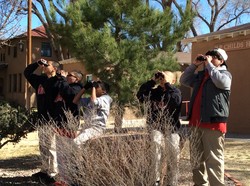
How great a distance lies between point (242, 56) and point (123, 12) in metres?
5.46

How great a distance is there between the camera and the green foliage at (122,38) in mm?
8922

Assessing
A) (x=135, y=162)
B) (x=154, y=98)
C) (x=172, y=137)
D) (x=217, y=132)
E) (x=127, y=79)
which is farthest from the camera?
(x=127, y=79)

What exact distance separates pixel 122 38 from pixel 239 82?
5.36 meters

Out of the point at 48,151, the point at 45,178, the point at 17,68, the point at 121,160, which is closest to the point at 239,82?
the point at 45,178

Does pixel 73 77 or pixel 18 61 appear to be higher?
pixel 18 61

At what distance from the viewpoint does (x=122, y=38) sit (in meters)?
9.51

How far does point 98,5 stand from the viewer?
923 centimetres

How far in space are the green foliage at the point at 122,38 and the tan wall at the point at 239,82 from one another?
4.14m

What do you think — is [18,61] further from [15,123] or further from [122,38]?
[15,123]

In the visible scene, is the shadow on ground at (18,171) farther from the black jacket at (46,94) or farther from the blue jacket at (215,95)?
the blue jacket at (215,95)

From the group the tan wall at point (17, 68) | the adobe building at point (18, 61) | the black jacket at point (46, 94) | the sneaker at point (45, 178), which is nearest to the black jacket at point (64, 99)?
the black jacket at point (46, 94)

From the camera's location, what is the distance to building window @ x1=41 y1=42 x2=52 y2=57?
1237 inches

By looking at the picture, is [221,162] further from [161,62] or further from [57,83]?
[161,62]

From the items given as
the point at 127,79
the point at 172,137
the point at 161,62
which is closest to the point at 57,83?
the point at 172,137
